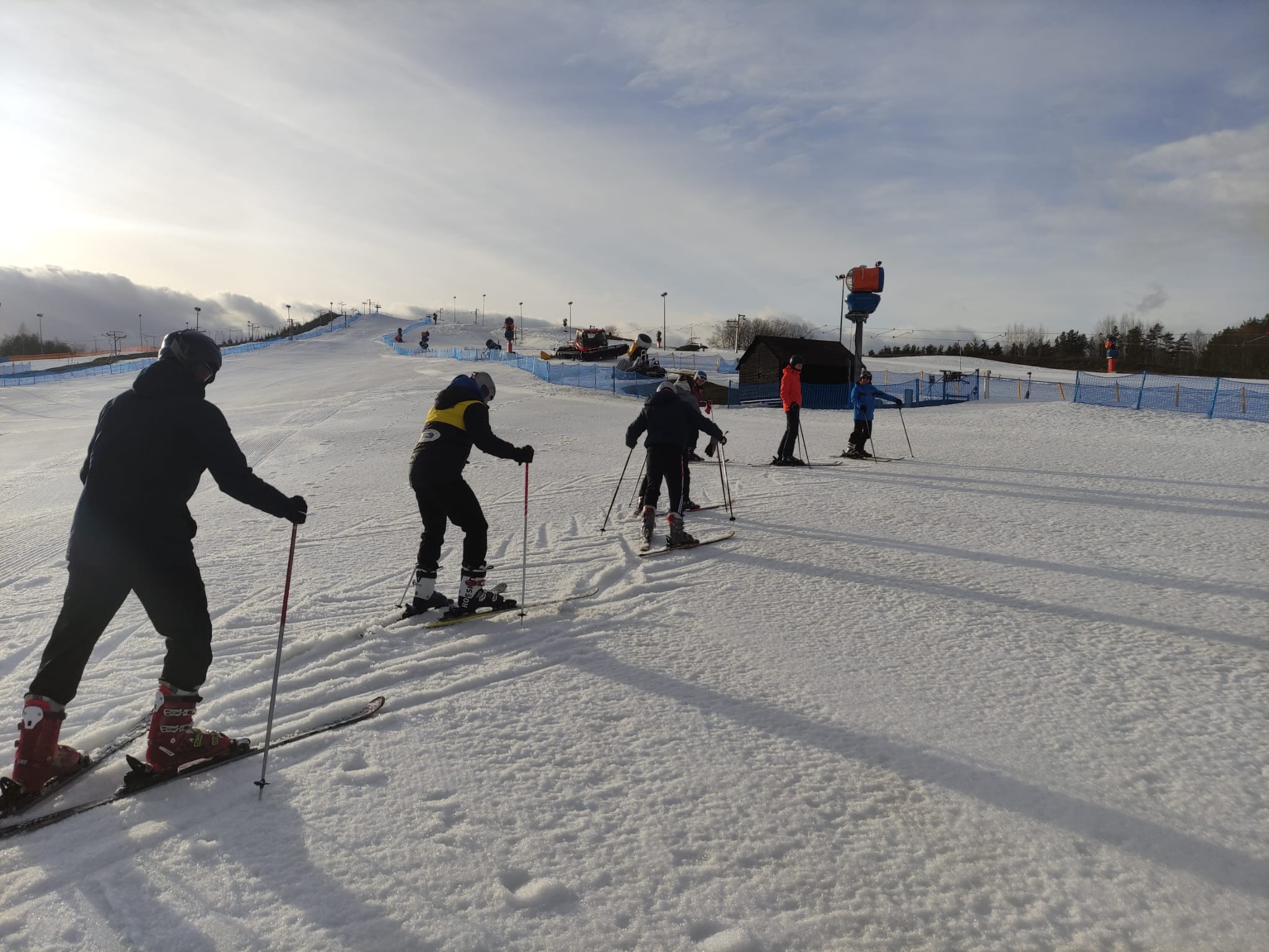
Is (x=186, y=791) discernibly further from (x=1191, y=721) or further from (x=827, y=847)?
(x=1191, y=721)

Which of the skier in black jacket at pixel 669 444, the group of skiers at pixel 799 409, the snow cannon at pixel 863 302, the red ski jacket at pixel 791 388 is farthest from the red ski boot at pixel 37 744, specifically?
the snow cannon at pixel 863 302

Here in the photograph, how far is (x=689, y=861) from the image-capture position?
99.9 inches

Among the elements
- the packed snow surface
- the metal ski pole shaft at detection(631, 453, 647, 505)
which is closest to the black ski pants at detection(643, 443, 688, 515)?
the packed snow surface

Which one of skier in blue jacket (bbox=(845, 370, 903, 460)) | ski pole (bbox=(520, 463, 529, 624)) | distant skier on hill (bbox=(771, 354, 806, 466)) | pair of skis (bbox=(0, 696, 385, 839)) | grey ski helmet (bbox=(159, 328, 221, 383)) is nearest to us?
pair of skis (bbox=(0, 696, 385, 839))

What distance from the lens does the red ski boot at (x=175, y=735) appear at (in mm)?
3059

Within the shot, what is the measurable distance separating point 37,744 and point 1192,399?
2860 cm

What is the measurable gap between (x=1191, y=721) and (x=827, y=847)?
89.5 inches

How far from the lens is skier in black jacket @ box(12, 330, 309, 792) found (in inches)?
115

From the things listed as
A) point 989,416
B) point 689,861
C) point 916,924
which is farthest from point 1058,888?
point 989,416

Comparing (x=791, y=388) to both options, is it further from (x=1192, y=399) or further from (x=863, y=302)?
(x=1192, y=399)

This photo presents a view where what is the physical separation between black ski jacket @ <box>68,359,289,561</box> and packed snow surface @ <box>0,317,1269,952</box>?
3.60ft

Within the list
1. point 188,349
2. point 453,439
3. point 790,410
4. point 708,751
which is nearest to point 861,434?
point 790,410

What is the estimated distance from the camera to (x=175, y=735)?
3.08 meters

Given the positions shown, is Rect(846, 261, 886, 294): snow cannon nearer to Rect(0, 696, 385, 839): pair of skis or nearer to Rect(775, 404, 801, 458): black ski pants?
Rect(775, 404, 801, 458): black ski pants
